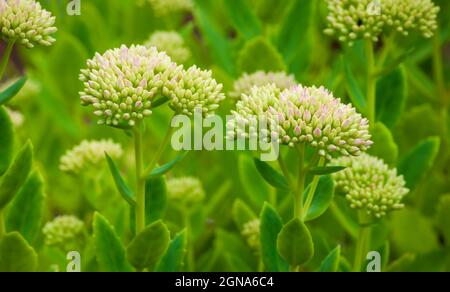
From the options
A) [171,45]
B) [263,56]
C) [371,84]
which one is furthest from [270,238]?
[171,45]

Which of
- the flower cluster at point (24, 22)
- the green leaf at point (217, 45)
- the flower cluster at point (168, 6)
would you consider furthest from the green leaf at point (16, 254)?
the flower cluster at point (168, 6)

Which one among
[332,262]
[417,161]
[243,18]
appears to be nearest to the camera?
[332,262]

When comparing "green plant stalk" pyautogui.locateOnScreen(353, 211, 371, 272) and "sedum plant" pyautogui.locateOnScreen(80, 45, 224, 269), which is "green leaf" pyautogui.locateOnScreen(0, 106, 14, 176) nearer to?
"sedum plant" pyautogui.locateOnScreen(80, 45, 224, 269)

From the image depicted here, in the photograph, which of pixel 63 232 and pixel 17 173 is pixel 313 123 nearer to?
pixel 17 173

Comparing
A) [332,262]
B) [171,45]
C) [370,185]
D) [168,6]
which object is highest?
[168,6]

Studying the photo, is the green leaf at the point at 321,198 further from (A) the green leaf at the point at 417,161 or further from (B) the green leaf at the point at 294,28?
(B) the green leaf at the point at 294,28

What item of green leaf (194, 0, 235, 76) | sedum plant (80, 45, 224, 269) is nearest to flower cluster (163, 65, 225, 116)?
sedum plant (80, 45, 224, 269)
